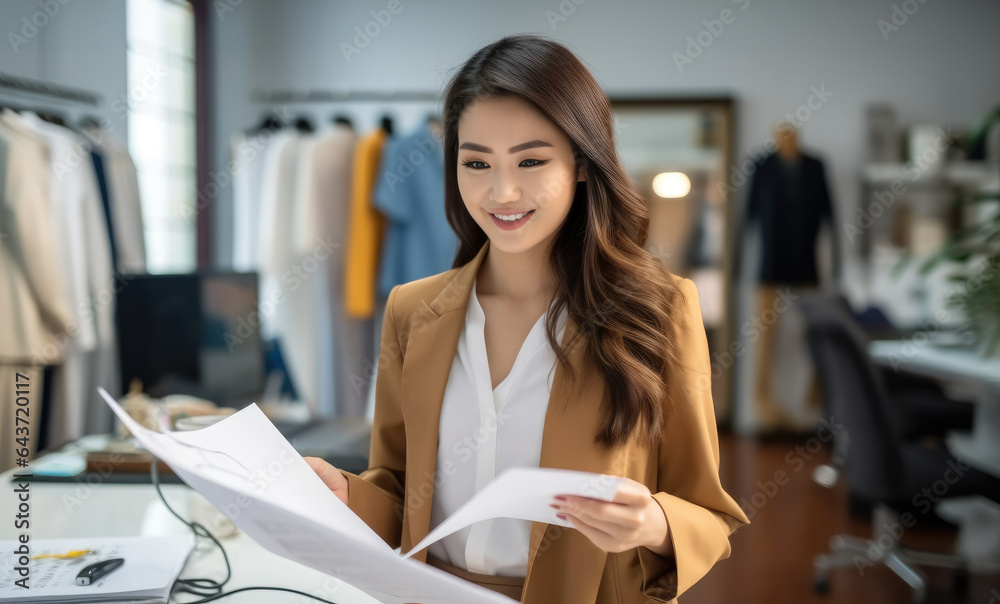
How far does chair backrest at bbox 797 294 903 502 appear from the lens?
236 cm

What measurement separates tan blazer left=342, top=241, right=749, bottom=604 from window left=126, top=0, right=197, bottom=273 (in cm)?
304

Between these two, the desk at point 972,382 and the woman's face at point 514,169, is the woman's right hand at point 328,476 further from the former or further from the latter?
the desk at point 972,382

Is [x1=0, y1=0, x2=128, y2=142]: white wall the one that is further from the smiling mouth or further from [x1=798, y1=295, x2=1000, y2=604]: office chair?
[x1=798, y1=295, x2=1000, y2=604]: office chair

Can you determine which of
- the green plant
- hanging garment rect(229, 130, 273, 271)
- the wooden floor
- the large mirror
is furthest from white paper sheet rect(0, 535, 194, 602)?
the large mirror

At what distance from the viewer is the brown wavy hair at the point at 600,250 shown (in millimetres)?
934

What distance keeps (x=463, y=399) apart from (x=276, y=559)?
45 centimetres

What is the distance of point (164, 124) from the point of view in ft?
12.9

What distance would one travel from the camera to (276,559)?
1.16 m

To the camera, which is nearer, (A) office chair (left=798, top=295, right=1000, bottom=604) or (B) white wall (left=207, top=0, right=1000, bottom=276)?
(A) office chair (left=798, top=295, right=1000, bottom=604)

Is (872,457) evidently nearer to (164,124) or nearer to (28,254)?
(28,254)

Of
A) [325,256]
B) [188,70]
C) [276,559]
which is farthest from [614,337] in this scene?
[188,70]

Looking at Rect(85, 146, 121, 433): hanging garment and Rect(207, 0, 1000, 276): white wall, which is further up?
Rect(207, 0, 1000, 276): white wall

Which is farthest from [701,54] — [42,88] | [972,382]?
[42,88]

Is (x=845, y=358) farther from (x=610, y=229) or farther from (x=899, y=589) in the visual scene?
(x=610, y=229)
